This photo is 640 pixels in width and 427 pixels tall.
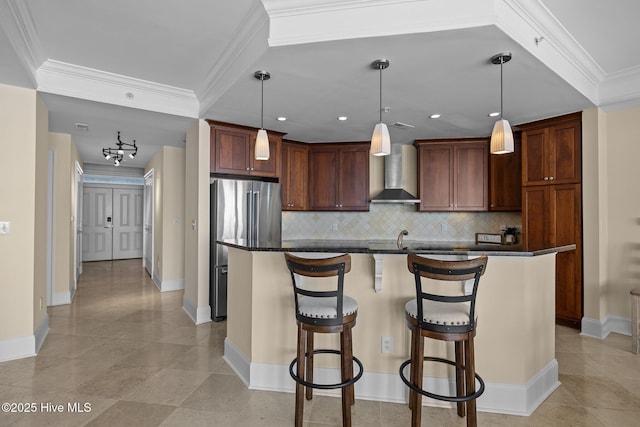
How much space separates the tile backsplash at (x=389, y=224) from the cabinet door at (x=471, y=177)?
346mm

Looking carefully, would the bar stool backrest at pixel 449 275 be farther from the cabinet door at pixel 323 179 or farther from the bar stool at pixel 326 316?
the cabinet door at pixel 323 179

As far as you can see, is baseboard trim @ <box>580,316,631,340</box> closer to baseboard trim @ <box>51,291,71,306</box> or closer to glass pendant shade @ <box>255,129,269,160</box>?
glass pendant shade @ <box>255,129,269,160</box>

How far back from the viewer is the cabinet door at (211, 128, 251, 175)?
13.5 ft

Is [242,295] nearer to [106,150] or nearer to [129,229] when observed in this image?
[106,150]

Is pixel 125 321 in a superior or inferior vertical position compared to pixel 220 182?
inferior

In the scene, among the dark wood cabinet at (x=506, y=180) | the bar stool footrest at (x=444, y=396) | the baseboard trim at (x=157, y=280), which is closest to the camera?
the bar stool footrest at (x=444, y=396)

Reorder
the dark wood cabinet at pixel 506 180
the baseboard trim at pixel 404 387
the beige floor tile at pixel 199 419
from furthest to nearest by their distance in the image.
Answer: the dark wood cabinet at pixel 506 180, the baseboard trim at pixel 404 387, the beige floor tile at pixel 199 419

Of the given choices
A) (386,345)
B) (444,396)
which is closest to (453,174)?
(386,345)

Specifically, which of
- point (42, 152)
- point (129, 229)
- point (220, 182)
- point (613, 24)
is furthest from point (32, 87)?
point (129, 229)

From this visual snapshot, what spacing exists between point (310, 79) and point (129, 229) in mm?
8157

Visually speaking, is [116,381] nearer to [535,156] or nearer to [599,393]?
[599,393]

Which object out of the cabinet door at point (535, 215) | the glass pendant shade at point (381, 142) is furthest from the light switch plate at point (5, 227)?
the cabinet door at point (535, 215)

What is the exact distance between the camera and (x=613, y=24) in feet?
8.18

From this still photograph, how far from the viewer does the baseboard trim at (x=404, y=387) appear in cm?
221
